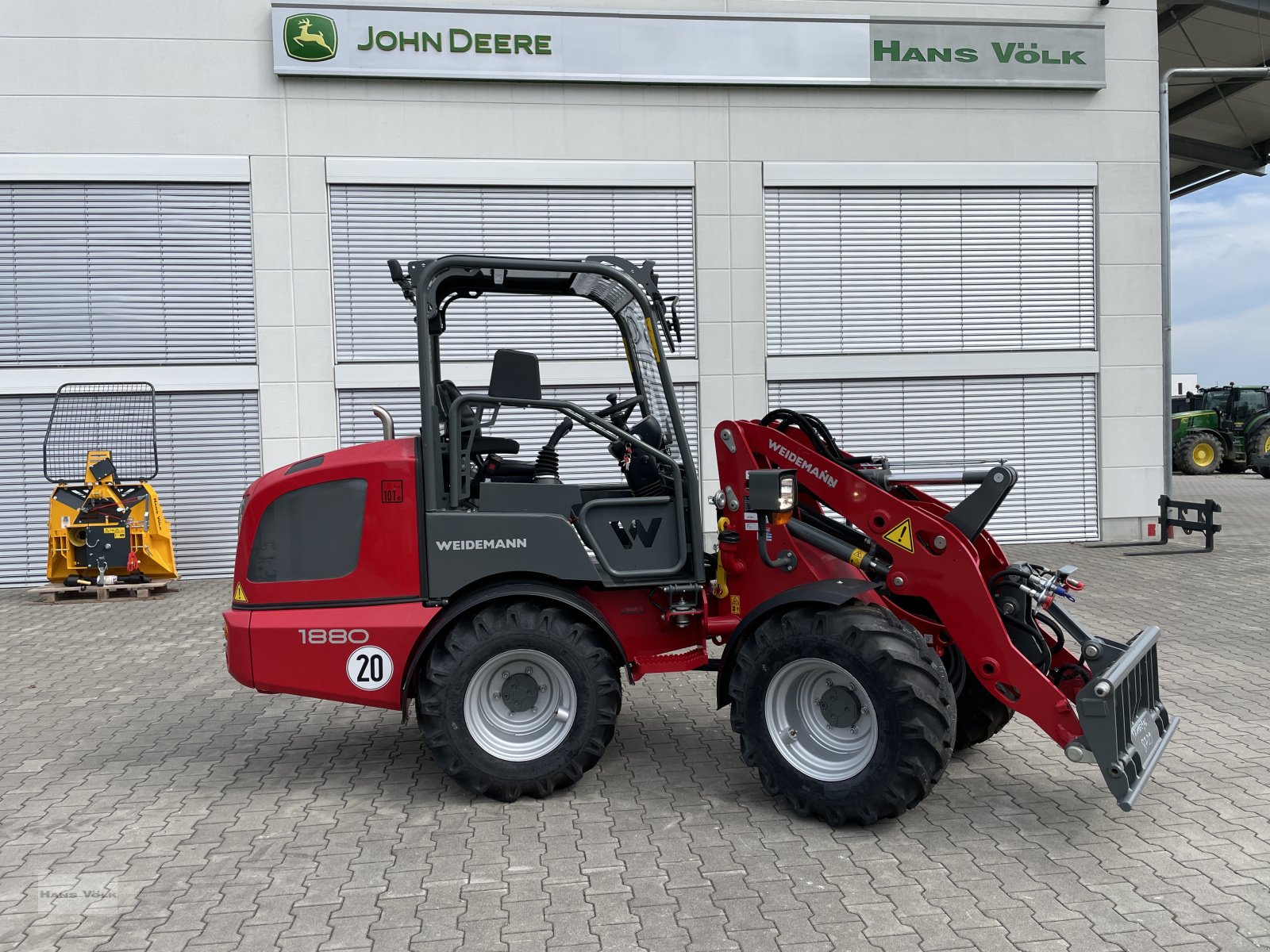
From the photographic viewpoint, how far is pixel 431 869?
4.34 meters

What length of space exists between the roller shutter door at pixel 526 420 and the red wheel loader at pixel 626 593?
6.40 meters

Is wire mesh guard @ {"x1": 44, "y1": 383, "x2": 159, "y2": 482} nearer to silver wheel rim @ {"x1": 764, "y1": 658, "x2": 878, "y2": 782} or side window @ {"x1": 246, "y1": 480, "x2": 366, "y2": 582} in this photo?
side window @ {"x1": 246, "y1": 480, "x2": 366, "y2": 582}

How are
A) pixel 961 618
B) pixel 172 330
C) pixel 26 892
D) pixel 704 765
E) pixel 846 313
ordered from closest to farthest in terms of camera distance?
pixel 26 892
pixel 961 618
pixel 704 765
pixel 172 330
pixel 846 313

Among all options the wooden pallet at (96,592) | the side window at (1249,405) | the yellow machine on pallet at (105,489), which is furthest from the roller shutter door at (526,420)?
the side window at (1249,405)

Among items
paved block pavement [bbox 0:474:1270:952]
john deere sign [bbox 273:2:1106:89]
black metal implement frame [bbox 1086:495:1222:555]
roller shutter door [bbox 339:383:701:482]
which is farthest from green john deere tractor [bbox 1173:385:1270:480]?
paved block pavement [bbox 0:474:1270:952]

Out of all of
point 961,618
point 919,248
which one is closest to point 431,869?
point 961,618

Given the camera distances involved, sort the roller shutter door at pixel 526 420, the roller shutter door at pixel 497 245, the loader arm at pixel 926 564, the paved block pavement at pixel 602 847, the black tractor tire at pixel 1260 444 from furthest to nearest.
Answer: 1. the black tractor tire at pixel 1260 444
2. the roller shutter door at pixel 497 245
3. the roller shutter door at pixel 526 420
4. the loader arm at pixel 926 564
5. the paved block pavement at pixel 602 847

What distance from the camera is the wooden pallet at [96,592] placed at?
11.7 metres

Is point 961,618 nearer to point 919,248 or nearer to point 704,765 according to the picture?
point 704,765

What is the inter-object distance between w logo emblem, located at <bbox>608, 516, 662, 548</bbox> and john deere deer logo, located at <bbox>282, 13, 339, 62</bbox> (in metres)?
10.1

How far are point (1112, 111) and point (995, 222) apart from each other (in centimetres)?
231

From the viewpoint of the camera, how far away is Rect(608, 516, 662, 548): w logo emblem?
210 inches

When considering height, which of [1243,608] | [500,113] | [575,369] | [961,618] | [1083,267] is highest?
[500,113]

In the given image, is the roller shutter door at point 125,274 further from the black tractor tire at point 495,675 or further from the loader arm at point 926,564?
the loader arm at point 926,564
